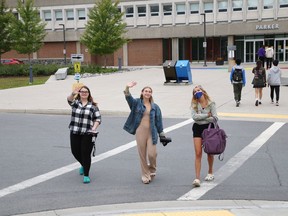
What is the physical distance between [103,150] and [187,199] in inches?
153

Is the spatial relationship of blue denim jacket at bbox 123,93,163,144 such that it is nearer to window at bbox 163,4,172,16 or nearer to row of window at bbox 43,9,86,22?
window at bbox 163,4,172,16

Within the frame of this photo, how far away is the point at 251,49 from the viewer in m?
51.6

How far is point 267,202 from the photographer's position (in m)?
6.32

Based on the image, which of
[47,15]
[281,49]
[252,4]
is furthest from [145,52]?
[281,49]

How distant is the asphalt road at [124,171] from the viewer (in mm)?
6641

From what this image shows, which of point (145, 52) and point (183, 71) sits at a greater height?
point (145, 52)

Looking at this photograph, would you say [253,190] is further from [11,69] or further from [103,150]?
[11,69]

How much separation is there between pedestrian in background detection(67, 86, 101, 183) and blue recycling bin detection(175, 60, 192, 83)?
1712 cm

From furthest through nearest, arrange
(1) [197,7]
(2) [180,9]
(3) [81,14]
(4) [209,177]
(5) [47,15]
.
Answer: (5) [47,15] < (3) [81,14] < (2) [180,9] < (1) [197,7] < (4) [209,177]

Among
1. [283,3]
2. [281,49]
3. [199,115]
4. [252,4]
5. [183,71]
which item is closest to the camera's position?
[199,115]

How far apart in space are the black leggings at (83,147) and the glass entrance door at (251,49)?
46196 millimetres

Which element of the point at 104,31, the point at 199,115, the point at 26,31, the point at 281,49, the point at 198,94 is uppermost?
the point at 26,31

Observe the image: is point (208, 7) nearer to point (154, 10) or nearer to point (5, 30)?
point (154, 10)

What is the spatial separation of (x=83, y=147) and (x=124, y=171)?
117 centimetres
